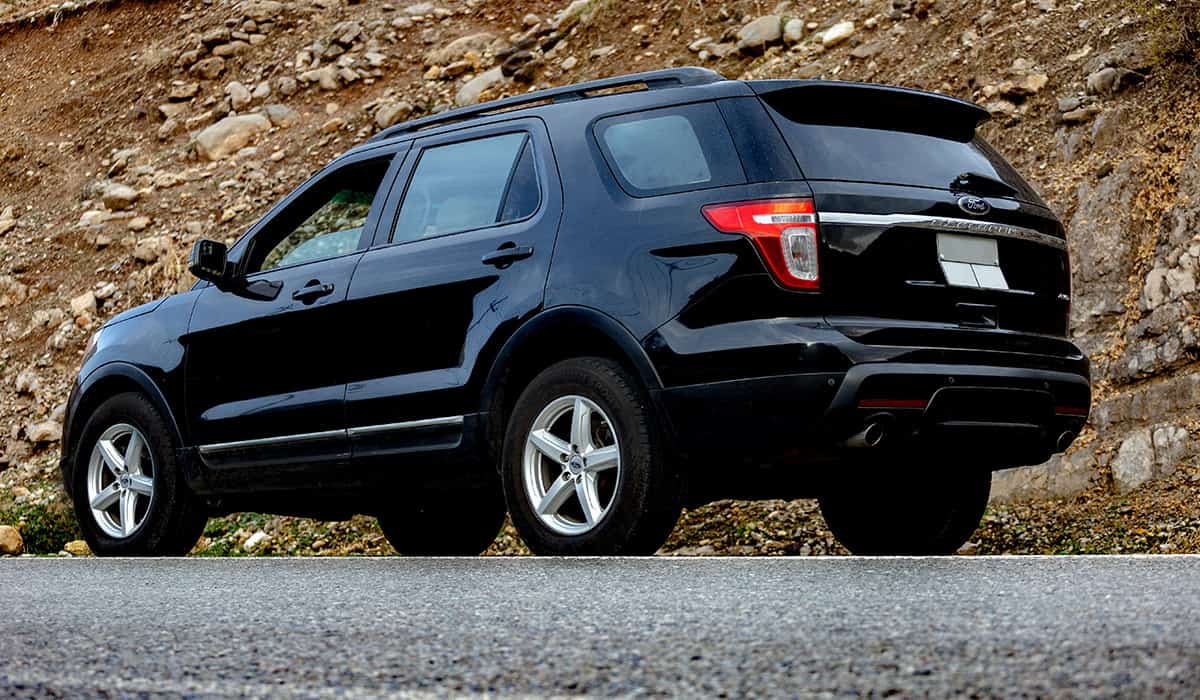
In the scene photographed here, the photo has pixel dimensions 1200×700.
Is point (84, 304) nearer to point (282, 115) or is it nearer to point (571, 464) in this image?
point (282, 115)

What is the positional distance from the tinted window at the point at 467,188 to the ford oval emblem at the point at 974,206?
5.64 ft

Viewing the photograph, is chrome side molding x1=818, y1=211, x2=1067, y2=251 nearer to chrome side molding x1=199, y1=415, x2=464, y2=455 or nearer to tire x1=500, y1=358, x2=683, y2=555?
tire x1=500, y1=358, x2=683, y2=555

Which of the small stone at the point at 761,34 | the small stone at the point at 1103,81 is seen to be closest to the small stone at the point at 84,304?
the small stone at the point at 761,34

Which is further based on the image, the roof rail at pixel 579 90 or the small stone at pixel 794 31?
the small stone at pixel 794 31

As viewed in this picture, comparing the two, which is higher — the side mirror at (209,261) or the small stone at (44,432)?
the side mirror at (209,261)

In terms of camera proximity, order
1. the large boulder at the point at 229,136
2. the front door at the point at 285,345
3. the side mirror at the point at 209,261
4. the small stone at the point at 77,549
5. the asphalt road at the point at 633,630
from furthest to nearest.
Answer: the large boulder at the point at 229,136 → the small stone at the point at 77,549 → the side mirror at the point at 209,261 → the front door at the point at 285,345 → the asphalt road at the point at 633,630

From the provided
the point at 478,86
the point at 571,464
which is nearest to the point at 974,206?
the point at 571,464

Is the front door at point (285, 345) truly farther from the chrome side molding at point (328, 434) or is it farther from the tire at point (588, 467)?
the tire at point (588, 467)

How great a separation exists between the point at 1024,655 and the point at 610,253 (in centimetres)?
311

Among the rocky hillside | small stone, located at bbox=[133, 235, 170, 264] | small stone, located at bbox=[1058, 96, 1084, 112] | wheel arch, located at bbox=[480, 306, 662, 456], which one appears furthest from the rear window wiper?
small stone, located at bbox=[133, 235, 170, 264]

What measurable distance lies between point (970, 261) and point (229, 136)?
47.7 ft

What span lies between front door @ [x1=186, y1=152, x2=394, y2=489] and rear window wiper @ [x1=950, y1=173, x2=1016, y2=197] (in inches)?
104

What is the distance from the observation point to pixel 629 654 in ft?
10.5

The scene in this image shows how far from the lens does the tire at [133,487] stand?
7559 millimetres
